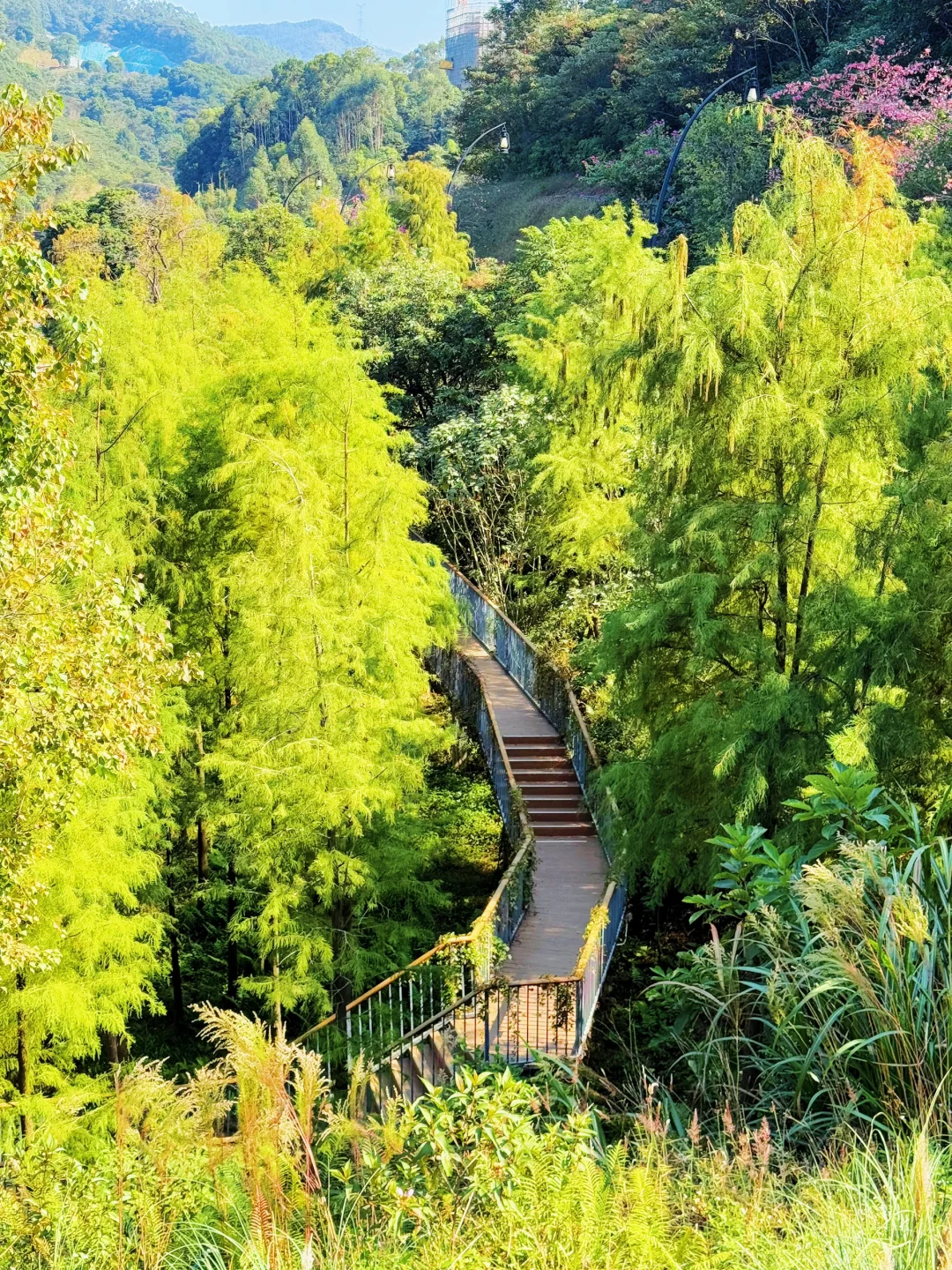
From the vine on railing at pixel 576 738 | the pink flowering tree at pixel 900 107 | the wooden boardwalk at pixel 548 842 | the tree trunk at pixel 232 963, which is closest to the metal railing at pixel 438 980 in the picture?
the wooden boardwalk at pixel 548 842

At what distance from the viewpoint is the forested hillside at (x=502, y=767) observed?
14.6ft

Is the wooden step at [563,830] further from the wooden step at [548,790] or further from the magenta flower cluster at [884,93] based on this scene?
the magenta flower cluster at [884,93]

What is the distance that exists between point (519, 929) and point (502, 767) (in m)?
4.04

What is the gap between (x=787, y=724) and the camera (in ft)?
40.5

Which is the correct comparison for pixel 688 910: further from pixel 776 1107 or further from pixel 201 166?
pixel 201 166

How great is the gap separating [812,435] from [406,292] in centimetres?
2228

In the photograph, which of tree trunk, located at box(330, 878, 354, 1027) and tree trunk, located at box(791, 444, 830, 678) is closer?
tree trunk, located at box(791, 444, 830, 678)

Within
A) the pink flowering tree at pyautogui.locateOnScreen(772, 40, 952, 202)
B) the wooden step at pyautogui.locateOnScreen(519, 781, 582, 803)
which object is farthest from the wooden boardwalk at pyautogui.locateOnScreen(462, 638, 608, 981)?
the pink flowering tree at pyautogui.locateOnScreen(772, 40, 952, 202)

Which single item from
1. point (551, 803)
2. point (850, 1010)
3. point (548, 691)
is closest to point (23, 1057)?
point (551, 803)

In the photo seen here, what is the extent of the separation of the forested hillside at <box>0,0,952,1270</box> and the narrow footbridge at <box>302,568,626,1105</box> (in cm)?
9

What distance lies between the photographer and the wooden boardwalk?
538 inches

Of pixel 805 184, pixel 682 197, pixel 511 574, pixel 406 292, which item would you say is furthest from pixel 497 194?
pixel 805 184

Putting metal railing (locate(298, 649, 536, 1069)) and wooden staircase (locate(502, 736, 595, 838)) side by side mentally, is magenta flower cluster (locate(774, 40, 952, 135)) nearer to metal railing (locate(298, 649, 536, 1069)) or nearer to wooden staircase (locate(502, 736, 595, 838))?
wooden staircase (locate(502, 736, 595, 838))

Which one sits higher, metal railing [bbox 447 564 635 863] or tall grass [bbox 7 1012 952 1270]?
metal railing [bbox 447 564 635 863]
